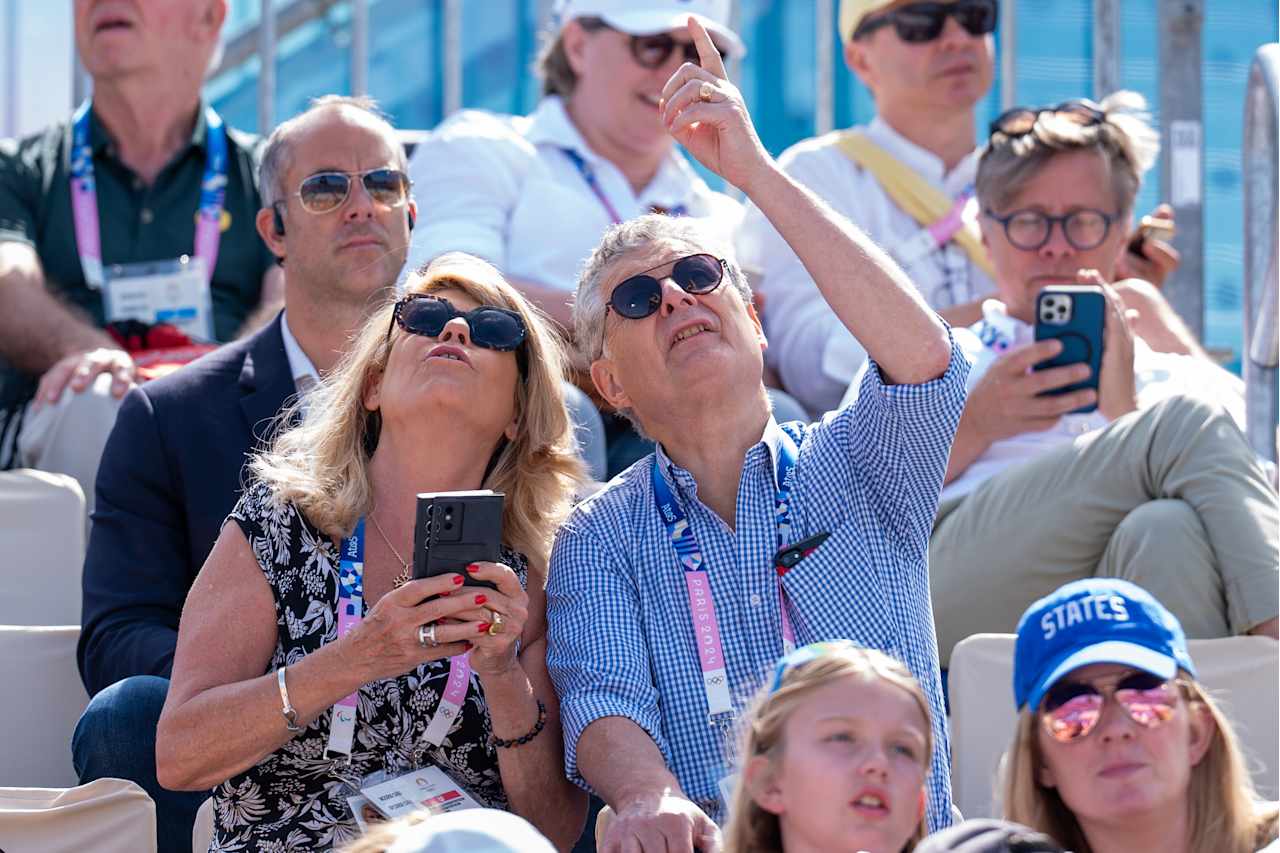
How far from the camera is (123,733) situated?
10.2 feet

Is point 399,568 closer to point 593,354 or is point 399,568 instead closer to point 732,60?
point 593,354

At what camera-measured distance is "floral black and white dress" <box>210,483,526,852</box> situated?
2904mm

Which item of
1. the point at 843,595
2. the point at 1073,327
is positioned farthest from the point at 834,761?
the point at 1073,327

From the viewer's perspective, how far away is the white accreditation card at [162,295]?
4707 millimetres

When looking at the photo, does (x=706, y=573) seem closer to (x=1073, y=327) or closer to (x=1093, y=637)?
(x=1093, y=637)

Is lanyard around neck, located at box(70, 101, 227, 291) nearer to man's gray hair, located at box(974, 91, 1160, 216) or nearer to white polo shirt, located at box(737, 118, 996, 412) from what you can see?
white polo shirt, located at box(737, 118, 996, 412)

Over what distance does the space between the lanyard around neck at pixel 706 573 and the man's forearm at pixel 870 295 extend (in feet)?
0.92

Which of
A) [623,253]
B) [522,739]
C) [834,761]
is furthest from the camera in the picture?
[623,253]

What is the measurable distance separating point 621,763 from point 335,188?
1788mm

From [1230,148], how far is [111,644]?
4502 mm

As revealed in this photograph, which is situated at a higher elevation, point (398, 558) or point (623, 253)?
point (623, 253)

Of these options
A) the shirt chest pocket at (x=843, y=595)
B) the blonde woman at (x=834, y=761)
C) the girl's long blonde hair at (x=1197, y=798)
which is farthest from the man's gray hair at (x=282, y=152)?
the girl's long blonde hair at (x=1197, y=798)

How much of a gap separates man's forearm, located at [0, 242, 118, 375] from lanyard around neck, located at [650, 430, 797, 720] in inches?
78.1

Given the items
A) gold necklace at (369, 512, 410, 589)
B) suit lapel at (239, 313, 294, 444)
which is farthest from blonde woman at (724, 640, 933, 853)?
suit lapel at (239, 313, 294, 444)
